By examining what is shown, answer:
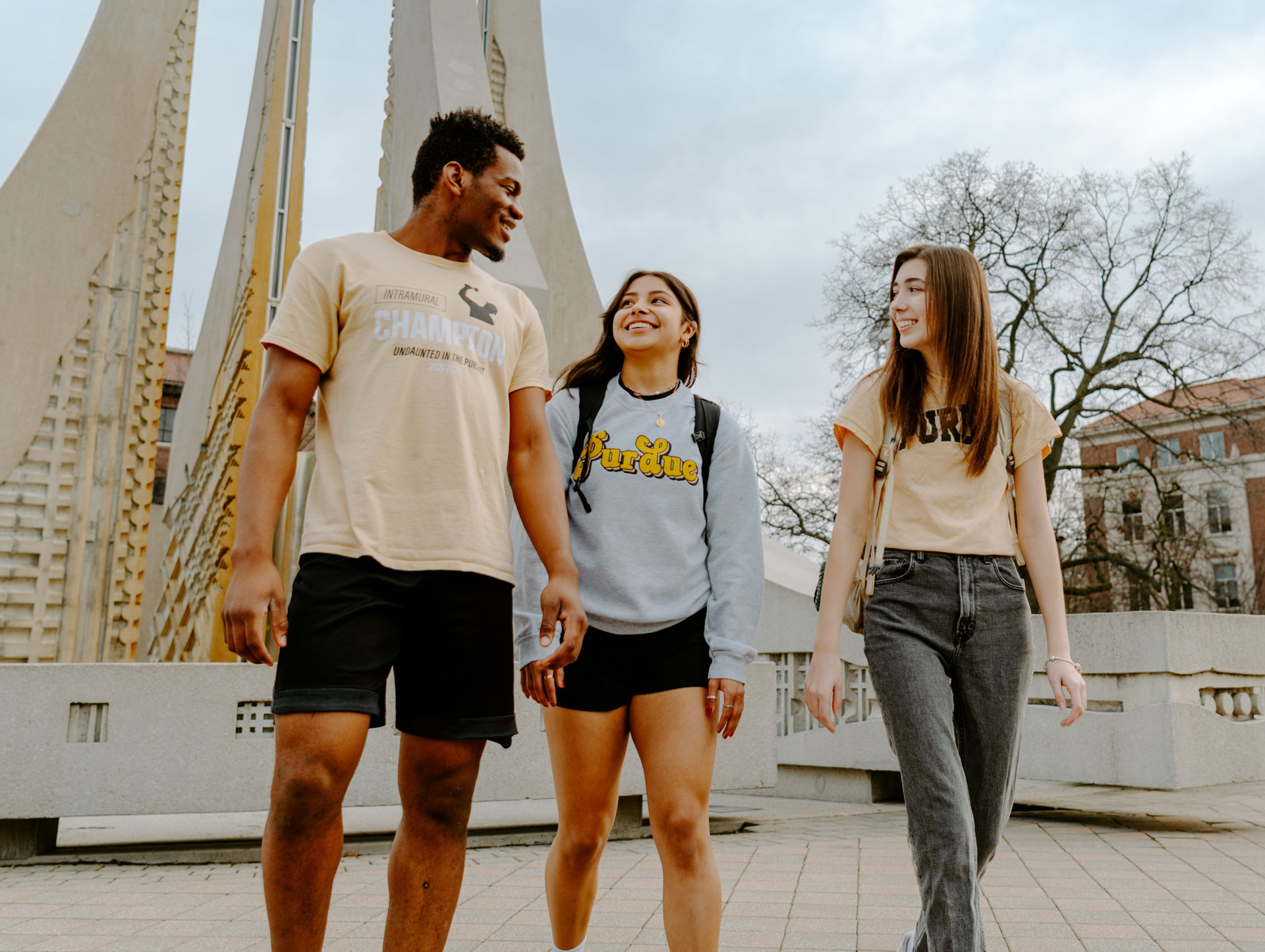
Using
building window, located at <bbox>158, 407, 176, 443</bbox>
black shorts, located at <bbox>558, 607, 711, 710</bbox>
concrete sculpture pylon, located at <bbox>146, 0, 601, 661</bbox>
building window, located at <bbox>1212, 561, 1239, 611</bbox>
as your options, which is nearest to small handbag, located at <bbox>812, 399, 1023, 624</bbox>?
black shorts, located at <bbox>558, 607, 711, 710</bbox>

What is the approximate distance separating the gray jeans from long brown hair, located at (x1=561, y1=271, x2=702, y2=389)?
0.87 meters

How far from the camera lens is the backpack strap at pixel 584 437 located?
270 centimetres

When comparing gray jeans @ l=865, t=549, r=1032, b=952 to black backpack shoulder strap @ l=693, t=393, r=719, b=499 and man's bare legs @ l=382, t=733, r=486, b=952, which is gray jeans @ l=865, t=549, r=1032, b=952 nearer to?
black backpack shoulder strap @ l=693, t=393, r=719, b=499

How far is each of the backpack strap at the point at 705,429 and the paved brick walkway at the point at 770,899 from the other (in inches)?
67.4

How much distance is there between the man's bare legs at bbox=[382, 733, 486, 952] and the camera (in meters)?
2.07

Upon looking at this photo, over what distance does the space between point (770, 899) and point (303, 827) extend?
2718 millimetres

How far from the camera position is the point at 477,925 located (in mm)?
3701

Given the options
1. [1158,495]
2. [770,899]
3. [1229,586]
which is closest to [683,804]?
[770,899]

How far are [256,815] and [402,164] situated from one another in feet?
17.8

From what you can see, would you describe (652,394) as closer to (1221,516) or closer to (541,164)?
(541,164)

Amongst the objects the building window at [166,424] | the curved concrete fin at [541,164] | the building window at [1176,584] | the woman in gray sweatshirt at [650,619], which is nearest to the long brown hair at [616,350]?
the woman in gray sweatshirt at [650,619]

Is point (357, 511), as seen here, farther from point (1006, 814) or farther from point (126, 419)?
point (126, 419)

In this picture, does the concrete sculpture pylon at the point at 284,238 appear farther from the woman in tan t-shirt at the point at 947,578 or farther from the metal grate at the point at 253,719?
the woman in tan t-shirt at the point at 947,578

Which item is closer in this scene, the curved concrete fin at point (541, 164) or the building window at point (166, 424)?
the curved concrete fin at point (541, 164)
